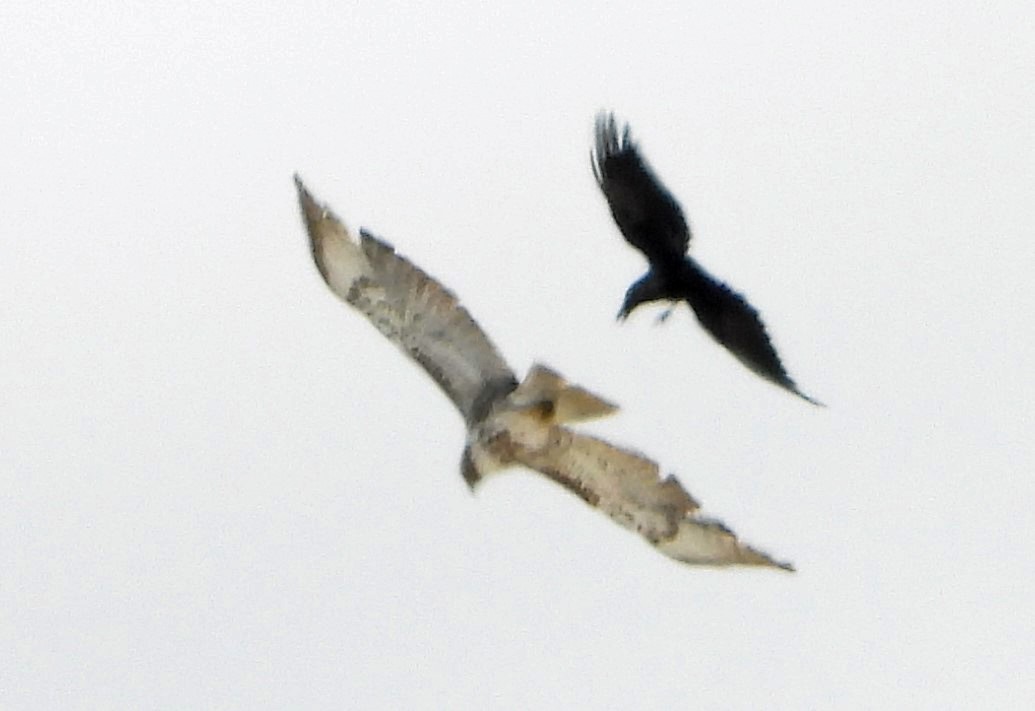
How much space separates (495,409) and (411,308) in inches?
36.2

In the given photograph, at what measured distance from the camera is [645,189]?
1691 cm

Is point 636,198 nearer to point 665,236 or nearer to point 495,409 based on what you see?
point 665,236

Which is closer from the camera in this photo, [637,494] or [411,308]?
[637,494]

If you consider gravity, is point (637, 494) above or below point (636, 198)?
below

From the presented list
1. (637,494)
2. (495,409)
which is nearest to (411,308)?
(495,409)

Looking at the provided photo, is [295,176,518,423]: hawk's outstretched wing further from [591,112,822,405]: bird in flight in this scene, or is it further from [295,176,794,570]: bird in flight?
[591,112,822,405]: bird in flight

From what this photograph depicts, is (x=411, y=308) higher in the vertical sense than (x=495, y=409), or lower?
higher

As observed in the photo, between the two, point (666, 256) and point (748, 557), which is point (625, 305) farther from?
point (748, 557)

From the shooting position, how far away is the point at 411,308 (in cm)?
1739

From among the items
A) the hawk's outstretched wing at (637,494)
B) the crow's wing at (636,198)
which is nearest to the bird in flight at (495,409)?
the hawk's outstretched wing at (637,494)

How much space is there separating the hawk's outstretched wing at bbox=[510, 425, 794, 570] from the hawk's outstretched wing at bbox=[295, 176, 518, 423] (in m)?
0.60

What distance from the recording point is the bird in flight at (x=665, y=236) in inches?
665

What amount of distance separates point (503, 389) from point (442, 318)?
2.02ft

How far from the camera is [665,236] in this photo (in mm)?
16922
